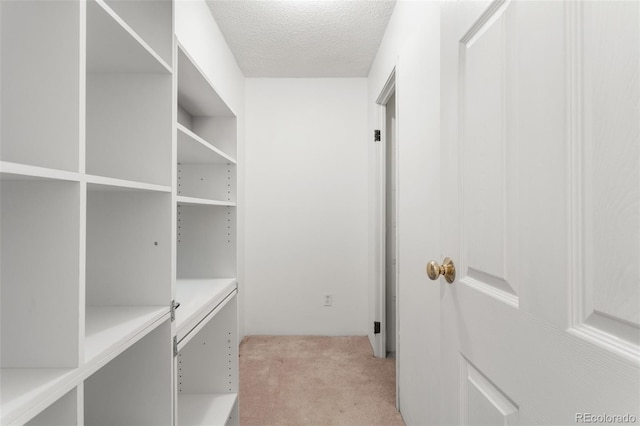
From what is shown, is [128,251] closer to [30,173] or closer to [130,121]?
[130,121]

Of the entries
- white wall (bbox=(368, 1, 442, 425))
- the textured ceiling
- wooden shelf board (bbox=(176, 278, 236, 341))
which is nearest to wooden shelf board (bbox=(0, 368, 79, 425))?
wooden shelf board (bbox=(176, 278, 236, 341))

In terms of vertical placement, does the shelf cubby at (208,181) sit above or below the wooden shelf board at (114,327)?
above

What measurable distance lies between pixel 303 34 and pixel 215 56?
0.68 metres

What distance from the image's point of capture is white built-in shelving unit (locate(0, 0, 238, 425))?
0.56m

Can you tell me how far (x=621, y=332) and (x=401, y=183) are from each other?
5.09 ft

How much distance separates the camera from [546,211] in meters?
0.52

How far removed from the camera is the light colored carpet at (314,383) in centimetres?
188

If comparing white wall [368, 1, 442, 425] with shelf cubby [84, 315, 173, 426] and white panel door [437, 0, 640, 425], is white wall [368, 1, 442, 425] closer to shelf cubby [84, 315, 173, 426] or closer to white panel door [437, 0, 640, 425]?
white panel door [437, 0, 640, 425]

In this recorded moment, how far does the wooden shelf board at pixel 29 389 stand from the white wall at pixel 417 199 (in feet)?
4.04

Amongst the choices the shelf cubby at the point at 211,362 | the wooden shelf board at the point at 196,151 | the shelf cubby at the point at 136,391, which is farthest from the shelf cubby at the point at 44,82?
the shelf cubby at the point at 211,362

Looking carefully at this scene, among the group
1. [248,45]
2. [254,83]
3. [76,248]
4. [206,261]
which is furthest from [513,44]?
[254,83]

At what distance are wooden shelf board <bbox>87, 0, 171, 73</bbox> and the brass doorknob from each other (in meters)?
0.94

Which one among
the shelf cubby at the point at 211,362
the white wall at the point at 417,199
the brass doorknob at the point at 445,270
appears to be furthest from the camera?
the shelf cubby at the point at 211,362

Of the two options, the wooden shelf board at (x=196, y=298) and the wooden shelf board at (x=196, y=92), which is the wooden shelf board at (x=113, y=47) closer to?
the wooden shelf board at (x=196, y=92)
